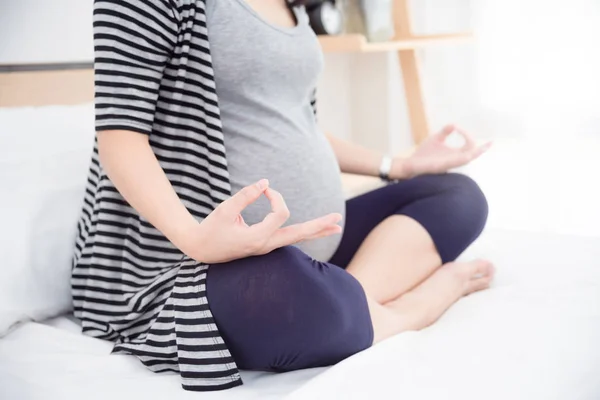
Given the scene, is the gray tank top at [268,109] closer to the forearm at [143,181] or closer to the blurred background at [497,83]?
the forearm at [143,181]

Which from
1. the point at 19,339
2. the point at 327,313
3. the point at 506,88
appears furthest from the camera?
the point at 506,88

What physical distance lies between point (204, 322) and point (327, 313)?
0.42ft

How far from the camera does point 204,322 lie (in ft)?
2.18

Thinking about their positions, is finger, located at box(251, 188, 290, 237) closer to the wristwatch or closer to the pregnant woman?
the pregnant woman

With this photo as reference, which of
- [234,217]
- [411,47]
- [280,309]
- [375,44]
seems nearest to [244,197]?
[234,217]

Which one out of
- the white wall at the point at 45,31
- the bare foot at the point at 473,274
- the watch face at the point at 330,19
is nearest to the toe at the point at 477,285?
the bare foot at the point at 473,274

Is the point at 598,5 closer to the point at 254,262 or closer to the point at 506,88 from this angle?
the point at 506,88

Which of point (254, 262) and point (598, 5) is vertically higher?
point (254, 262)

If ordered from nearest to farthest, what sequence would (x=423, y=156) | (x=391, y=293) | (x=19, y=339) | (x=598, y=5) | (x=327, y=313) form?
(x=327, y=313)
(x=19, y=339)
(x=391, y=293)
(x=423, y=156)
(x=598, y=5)

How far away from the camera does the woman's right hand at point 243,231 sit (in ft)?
2.01

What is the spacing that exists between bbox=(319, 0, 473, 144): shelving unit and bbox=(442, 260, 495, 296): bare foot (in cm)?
88

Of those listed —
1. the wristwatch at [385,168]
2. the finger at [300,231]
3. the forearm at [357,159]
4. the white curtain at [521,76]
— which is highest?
the finger at [300,231]

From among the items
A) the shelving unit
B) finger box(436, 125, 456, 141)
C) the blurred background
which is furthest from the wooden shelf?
finger box(436, 125, 456, 141)

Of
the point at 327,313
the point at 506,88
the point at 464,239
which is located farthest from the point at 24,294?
the point at 506,88
